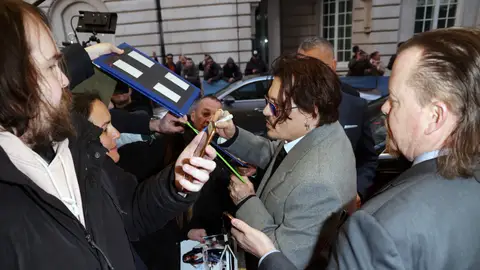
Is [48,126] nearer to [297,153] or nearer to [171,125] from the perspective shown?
[297,153]

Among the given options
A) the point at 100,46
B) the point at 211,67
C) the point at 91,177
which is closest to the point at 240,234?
the point at 91,177

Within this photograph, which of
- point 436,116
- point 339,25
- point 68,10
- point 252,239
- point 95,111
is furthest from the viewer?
point 339,25

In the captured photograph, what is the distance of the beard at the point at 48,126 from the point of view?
0.96m

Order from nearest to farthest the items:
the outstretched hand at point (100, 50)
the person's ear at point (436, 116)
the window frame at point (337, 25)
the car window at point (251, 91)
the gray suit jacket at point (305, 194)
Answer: the person's ear at point (436, 116), the gray suit jacket at point (305, 194), the outstretched hand at point (100, 50), the car window at point (251, 91), the window frame at point (337, 25)

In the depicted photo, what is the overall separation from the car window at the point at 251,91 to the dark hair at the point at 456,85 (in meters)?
5.66

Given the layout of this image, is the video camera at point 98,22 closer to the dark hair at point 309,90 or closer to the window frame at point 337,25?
the dark hair at point 309,90

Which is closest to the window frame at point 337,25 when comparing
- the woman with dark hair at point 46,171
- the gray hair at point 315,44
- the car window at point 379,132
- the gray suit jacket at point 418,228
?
the car window at point 379,132

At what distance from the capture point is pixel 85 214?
3.43 feet

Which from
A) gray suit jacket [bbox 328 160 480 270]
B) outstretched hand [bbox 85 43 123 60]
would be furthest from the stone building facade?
gray suit jacket [bbox 328 160 480 270]

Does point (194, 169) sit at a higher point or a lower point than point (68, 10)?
lower

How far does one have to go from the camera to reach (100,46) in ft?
6.51

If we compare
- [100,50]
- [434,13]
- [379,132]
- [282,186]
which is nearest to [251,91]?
[379,132]

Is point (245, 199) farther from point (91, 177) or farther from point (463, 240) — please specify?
point (463, 240)

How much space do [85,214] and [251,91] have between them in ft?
19.0
